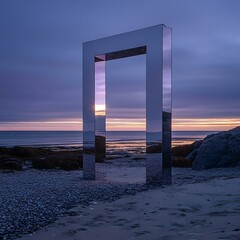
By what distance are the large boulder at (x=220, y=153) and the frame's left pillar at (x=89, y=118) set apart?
5505mm

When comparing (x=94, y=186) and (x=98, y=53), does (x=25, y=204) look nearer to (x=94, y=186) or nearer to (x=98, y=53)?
(x=94, y=186)

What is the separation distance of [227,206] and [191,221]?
119 cm

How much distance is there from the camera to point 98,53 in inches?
415

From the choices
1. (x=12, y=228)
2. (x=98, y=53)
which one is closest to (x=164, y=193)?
(x=12, y=228)

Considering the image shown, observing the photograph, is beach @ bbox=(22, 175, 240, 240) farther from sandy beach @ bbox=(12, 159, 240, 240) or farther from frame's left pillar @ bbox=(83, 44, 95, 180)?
frame's left pillar @ bbox=(83, 44, 95, 180)

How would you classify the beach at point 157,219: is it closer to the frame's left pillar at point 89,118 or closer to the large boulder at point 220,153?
the frame's left pillar at point 89,118

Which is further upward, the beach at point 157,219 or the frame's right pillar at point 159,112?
the frame's right pillar at point 159,112

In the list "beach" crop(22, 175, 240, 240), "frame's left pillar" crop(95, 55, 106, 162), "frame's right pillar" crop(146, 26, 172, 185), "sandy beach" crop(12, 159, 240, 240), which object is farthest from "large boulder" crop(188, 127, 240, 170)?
→ "beach" crop(22, 175, 240, 240)

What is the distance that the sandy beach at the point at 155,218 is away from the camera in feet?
15.1

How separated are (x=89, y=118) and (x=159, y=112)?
2.52 meters

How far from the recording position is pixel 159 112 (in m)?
9.05

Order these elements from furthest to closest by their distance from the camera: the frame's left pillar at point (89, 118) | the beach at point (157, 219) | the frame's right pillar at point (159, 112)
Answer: the frame's left pillar at point (89, 118) < the frame's right pillar at point (159, 112) < the beach at point (157, 219)

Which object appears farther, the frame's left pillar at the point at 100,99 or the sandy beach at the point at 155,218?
the frame's left pillar at the point at 100,99

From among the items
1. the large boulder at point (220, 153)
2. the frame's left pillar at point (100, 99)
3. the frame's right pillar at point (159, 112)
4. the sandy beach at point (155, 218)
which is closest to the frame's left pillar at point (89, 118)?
the frame's left pillar at point (100, 99)
